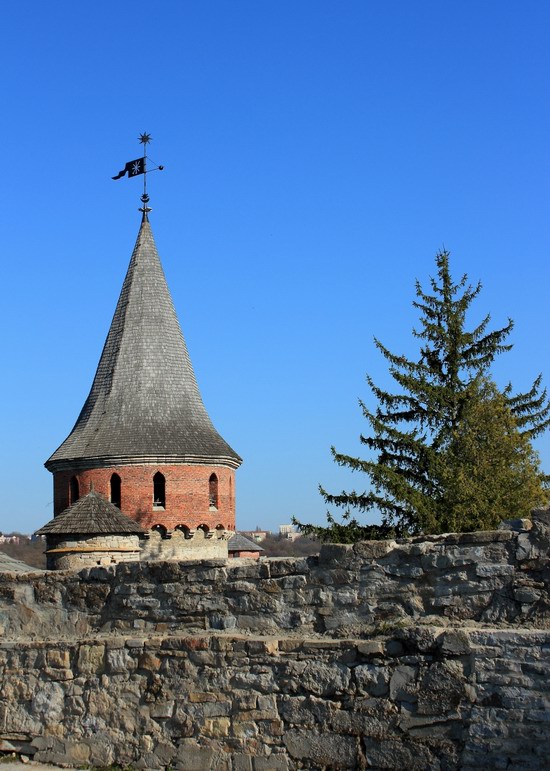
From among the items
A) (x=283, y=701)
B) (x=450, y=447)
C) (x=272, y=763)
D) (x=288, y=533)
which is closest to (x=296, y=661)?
(x=283, y=701)

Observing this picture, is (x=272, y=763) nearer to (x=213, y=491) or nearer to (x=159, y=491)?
(x=159, y=491)

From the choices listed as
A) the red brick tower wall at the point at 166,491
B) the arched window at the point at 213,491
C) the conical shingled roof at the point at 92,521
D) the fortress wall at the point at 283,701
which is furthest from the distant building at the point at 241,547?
the fortress wall at the point at 283,701

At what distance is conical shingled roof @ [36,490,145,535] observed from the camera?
77.9ft

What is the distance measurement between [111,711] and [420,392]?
16057 mm

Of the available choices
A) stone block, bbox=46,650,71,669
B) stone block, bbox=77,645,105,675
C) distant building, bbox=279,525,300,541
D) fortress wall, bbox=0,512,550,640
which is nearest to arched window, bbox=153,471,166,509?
fortress wall, bbox=0,512,550,640

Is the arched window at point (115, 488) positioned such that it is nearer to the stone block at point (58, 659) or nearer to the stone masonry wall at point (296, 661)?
the stone masonry wall at point (296, 661)

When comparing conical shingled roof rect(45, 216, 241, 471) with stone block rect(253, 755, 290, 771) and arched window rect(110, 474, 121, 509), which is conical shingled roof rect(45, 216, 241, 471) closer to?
arched window rect(110, 474, 121, 509)

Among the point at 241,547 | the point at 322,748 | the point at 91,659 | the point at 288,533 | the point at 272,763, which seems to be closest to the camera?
the point at 322,748

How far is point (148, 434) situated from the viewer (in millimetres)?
27594

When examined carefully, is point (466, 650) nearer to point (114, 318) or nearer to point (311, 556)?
point (311, 556)

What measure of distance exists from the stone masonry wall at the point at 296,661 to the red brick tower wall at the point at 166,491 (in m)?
18.3

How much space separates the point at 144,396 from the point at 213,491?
3.36 m

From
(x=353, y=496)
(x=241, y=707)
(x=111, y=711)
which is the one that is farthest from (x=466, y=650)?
(x=353, y=496)

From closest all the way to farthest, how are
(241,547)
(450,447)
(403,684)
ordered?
1. (403,684)
2. (450,447)
3. (241,547)
